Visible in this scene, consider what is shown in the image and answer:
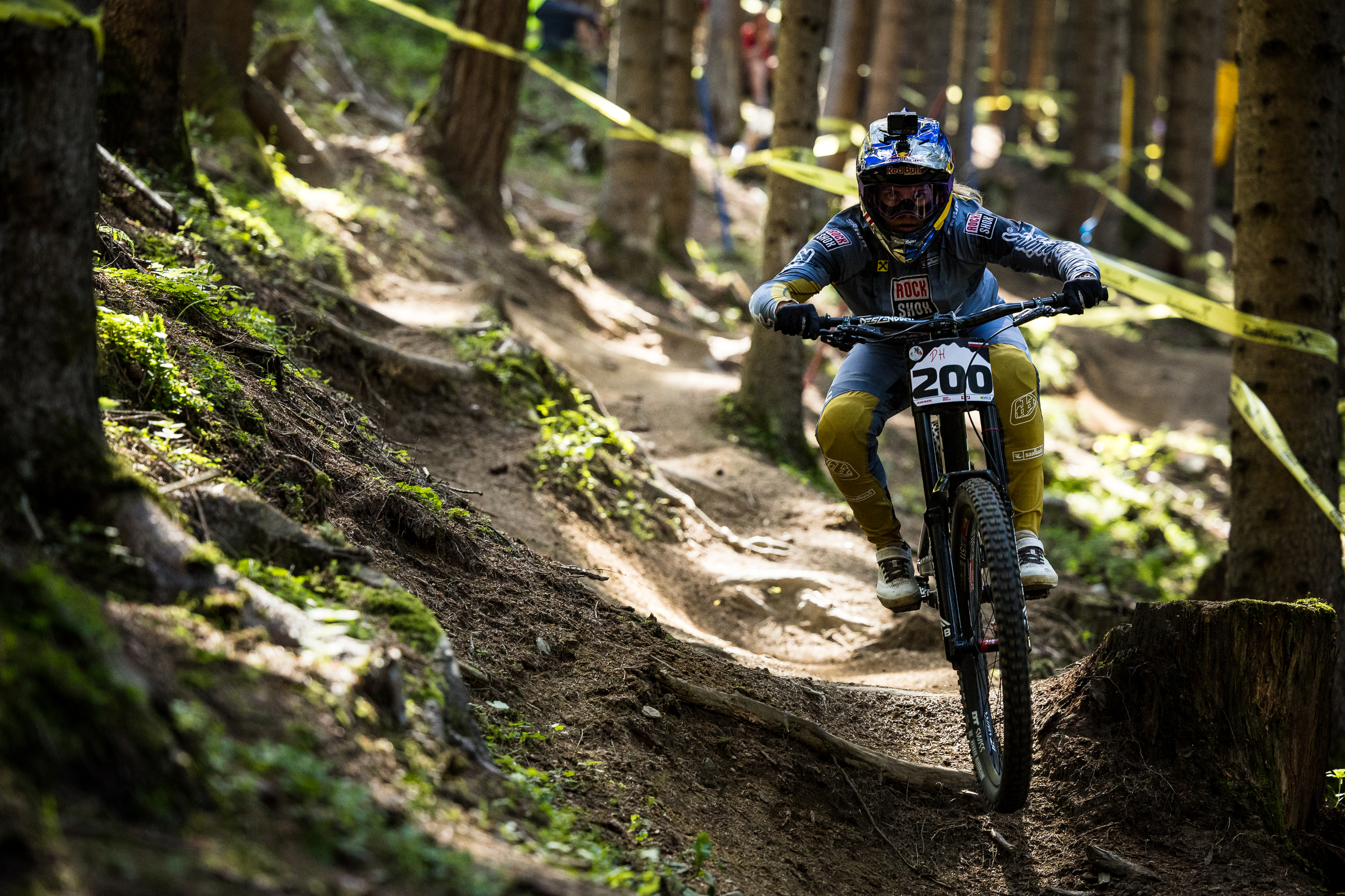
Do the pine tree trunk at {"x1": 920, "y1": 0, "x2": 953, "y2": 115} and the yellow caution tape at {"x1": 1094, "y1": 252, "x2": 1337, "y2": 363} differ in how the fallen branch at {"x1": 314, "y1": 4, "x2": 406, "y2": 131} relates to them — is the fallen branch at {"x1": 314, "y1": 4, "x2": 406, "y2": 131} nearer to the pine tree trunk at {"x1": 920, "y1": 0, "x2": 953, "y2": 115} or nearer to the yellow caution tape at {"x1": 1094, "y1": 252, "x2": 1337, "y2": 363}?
the yellow caution tape at {"x1": 1094, "y1": 252, "x2": 1337, "y2": 363}

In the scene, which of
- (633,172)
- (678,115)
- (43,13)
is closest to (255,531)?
(43,13)

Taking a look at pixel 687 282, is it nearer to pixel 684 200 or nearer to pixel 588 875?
pixel 684 200

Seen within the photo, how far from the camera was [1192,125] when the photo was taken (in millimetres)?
19156

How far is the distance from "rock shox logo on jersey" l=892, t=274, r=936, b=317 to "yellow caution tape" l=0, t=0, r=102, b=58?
317 cm

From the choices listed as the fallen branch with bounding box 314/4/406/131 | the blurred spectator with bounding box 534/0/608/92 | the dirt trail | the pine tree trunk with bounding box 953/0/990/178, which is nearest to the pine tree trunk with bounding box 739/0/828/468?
the dirt trail

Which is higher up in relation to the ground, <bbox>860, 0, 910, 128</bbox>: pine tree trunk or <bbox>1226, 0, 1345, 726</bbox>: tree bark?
<bbox>860, 0, 910, 128</bbox>: pine tree trunk

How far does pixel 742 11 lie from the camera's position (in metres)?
25.0

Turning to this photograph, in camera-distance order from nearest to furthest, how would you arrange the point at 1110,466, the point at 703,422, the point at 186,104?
1. the point at 186,104
2. the point at 703,422
3. the point at 1110,466

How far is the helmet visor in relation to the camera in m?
4.40

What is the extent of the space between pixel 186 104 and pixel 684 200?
799cm

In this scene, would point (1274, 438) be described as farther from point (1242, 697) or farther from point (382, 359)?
point (382, 359)

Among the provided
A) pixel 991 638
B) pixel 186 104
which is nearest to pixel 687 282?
pixel 186 104

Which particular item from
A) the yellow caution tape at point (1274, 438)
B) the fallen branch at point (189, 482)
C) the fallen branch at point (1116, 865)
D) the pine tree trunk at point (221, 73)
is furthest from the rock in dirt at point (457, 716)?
the pine tree trunk at point (221, 73)

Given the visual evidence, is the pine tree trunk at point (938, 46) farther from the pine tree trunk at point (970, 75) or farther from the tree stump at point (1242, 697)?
the tree stump at point (1242, 697)
